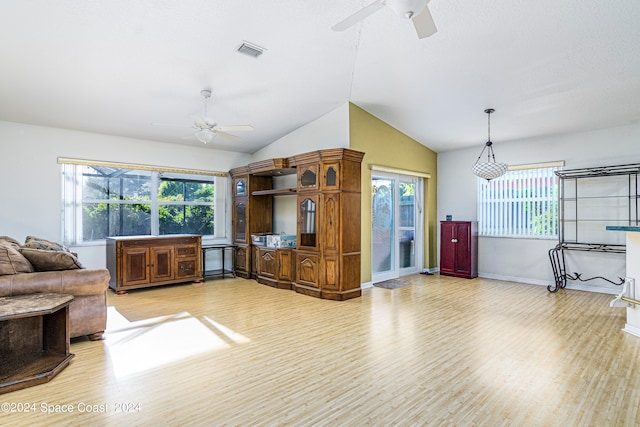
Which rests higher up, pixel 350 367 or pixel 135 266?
pixel 135 266

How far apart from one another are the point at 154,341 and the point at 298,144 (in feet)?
13.5

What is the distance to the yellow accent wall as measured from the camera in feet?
18.6

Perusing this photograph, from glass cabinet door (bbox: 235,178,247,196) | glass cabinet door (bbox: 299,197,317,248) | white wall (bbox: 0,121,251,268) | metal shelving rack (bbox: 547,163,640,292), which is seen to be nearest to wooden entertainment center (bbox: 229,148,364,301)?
glass cabinet door (bbox: 299,197,317,248)

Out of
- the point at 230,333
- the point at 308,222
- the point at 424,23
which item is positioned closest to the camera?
the point at 424,23

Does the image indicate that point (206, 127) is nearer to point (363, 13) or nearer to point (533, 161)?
point (363, 13)

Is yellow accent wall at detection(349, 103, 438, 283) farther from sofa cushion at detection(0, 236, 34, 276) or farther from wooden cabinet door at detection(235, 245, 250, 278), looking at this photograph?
sofa cushion at detection(0, 236, 34, 276)

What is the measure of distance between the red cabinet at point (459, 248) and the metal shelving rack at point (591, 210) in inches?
52.3

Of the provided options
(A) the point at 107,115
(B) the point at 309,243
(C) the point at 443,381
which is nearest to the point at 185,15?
(A) the point at 107,115

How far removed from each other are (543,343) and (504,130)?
155 inches

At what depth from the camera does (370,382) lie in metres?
2.60

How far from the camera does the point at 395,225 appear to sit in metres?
6.60

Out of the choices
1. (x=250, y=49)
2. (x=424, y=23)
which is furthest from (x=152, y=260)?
(x=424, y=23)

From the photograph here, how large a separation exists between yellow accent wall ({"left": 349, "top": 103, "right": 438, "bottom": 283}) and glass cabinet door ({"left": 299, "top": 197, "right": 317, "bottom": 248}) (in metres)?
0.87

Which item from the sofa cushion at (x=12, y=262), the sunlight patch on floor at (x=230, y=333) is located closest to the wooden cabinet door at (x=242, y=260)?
the sunlight patch on floor at (x=230, y=333)
